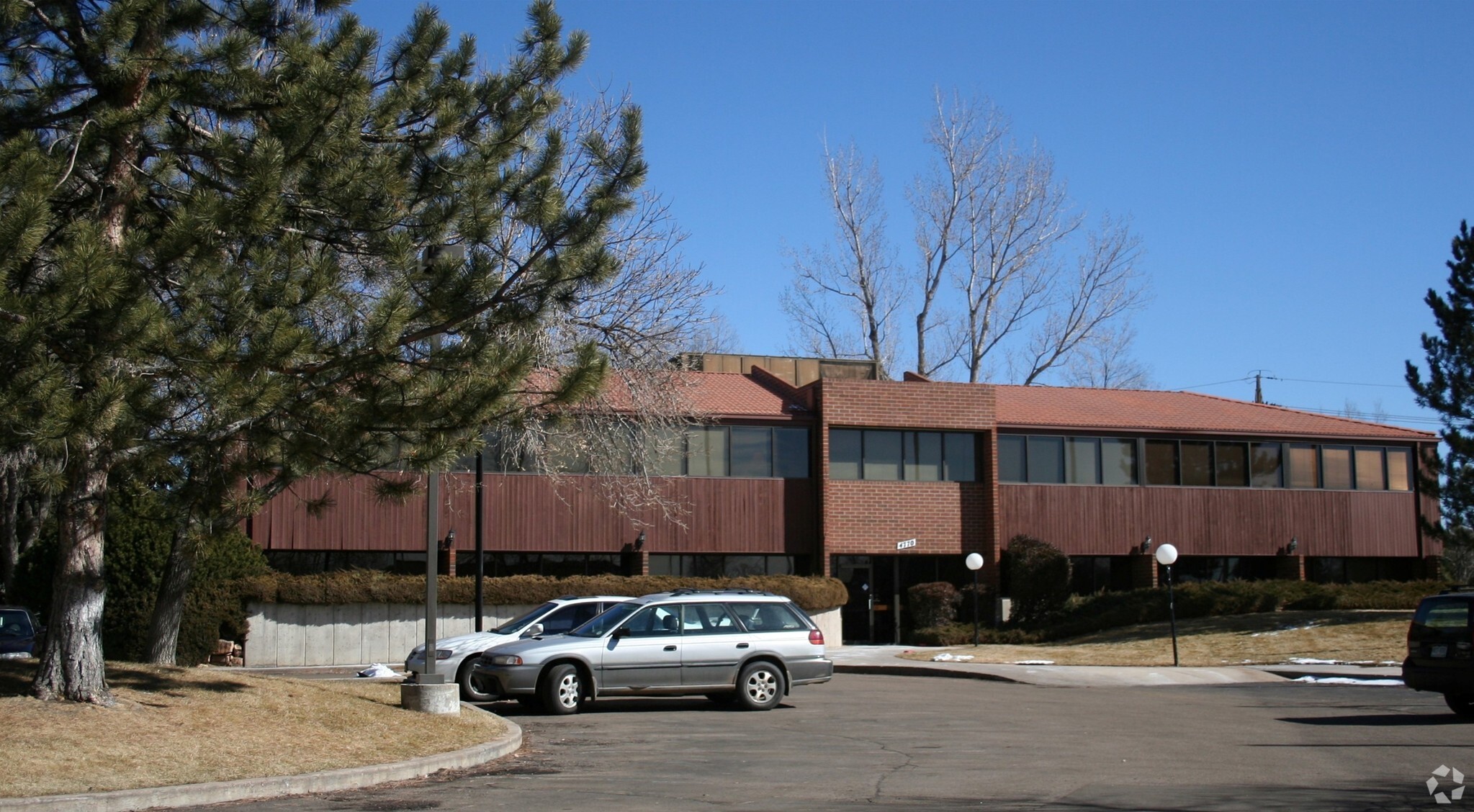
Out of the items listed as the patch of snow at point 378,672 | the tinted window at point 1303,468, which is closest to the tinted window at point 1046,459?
the tinted window at point 1303,468

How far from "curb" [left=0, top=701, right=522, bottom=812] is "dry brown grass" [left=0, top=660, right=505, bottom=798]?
19cm

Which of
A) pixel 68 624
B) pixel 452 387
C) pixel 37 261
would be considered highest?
pixel 37 261

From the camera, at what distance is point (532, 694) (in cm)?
1766

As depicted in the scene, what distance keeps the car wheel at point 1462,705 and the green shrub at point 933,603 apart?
1865 cm

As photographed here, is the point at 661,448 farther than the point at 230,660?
No

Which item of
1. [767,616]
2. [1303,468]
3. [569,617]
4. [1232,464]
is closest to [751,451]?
[1232,464]

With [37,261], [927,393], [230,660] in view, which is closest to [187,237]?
[37,261]

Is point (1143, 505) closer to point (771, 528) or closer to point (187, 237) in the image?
point (771, 528)

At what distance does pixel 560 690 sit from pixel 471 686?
5.51 ft

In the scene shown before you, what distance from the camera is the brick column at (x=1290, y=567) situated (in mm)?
37469

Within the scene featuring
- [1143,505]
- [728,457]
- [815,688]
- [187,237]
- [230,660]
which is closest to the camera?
[187,237]

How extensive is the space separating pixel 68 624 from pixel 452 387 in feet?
13.6

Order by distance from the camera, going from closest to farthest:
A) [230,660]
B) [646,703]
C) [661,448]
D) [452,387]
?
[452,387], [646,703], [661,448], [230,660]

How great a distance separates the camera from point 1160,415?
3850 cm
